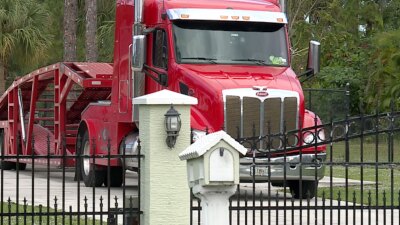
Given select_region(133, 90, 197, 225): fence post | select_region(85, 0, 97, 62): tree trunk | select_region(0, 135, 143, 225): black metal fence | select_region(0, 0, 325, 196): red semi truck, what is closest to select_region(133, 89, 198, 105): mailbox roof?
select_region(133, 90, 197, 225): fence post

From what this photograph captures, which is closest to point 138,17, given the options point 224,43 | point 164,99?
point 224,43

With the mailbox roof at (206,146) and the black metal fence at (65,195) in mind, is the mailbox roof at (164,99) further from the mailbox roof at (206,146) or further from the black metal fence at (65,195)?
the mailbox roof at (206,146)

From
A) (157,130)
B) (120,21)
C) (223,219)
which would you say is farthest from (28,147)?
(223,219)

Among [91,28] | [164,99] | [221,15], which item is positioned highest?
[91,28]

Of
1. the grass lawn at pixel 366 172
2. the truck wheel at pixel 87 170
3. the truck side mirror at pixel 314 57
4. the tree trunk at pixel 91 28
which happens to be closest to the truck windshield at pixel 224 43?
the truck side mirror at pixel 314 57

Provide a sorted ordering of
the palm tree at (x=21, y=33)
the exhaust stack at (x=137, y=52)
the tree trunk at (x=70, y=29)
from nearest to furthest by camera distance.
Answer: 1. the exhaust stack at (x=137, y=52)
2. the tree trunk at (x=70, y=29)
3. the palm tree at (x=21, y=33)

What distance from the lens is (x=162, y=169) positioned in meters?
11.5

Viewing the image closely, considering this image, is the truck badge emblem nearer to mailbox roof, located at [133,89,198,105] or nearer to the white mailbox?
mailbox roof, located at [133,89,198,105]

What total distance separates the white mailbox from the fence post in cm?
98

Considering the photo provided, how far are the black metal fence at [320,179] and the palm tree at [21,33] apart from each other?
10618 mm

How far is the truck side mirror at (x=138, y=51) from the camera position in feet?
63.1

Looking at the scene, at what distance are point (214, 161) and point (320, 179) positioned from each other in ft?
28.3

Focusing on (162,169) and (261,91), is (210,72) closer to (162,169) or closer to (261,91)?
(261,91)

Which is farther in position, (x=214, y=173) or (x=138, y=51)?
(x=138, y=51)
